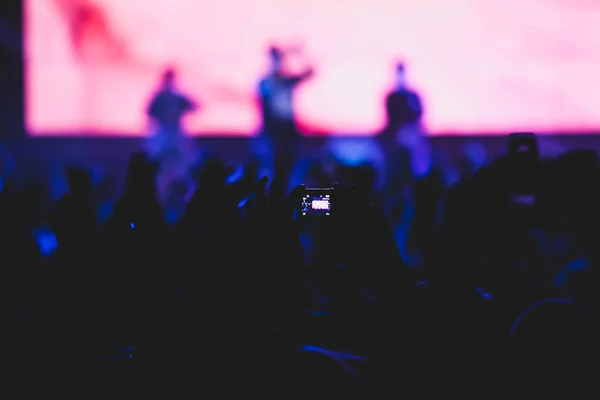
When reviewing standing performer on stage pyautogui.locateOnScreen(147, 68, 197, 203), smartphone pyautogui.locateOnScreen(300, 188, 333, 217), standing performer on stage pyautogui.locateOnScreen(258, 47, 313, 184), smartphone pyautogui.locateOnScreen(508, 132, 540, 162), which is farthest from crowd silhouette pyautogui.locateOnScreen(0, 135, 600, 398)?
standing performer on stage pyautogui.locateOnScreen(147, 68, 197, 203)

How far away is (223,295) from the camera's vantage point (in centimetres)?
205

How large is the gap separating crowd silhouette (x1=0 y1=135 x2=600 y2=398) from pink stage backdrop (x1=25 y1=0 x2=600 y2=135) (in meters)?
5.57

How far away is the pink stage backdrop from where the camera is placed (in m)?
7.92

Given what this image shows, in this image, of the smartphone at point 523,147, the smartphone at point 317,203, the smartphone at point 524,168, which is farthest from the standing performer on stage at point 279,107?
the smartphone at point 317,203

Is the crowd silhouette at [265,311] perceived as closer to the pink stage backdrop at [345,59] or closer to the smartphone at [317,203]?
the smartphone at [317,203]

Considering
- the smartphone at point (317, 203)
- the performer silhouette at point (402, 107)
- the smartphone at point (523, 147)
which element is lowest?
the smartphone at point (317, 203)

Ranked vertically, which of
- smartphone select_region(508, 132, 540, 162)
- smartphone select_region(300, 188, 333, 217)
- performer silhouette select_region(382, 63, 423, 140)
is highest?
performer silhouette select_region(382, 63, 423, 140)

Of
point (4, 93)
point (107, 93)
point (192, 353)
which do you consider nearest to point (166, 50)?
point (107, 93)

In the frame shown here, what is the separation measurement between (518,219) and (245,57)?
17.7ft

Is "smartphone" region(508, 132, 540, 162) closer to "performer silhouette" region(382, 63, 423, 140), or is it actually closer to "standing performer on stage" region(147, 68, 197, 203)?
"performer silhouette" region(382, 63, 423, 140)

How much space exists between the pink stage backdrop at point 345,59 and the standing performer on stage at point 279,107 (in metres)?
0.42

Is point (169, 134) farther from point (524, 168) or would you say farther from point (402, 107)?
point (524, 168)

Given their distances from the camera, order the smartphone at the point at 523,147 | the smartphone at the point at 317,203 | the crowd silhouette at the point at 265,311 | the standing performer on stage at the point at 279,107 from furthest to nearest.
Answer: the standing performer on stage at the point at 279,107
the smartphone at the point at 523,147
the smartphone at the point at 317,203
the crowd silhouette at the point at 265,311

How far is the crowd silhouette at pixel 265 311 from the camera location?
1.92 meters
